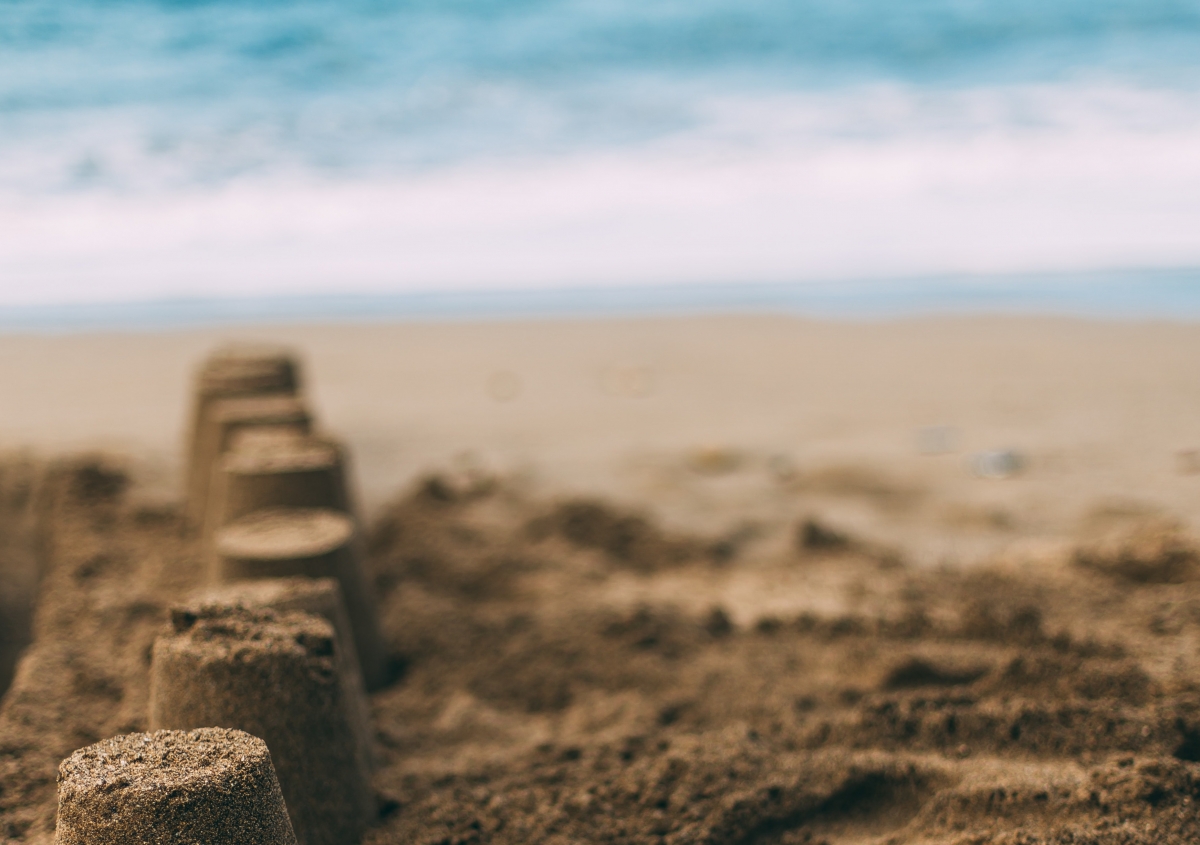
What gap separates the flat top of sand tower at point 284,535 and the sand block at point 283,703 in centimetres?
77

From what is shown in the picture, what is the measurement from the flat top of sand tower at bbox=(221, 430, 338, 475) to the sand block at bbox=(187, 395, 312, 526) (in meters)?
0.21

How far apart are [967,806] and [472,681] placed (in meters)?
1.72

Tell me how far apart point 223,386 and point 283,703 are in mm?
3320

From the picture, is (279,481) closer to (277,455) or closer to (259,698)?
(277,455)

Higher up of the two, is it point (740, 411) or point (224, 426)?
point (224, 426)

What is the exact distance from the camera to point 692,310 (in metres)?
15.4

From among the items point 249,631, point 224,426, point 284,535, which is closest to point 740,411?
point 224,426

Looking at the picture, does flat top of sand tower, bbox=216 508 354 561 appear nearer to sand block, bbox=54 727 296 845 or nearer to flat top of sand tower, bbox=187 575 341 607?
flat top of sand tower, bbox=187 575 341 607

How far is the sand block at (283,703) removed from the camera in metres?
2.15

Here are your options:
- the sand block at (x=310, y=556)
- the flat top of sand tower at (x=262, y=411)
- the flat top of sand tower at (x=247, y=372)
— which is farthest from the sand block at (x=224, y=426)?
the sand block at (x=310, y=556)

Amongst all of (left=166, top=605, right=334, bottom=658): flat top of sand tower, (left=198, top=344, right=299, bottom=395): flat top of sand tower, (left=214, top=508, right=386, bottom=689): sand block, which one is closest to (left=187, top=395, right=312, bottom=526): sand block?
(left=198, top=344, right=299, bottom=395): flat top of sand tower

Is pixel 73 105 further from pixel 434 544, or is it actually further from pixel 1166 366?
pixel 1166 366

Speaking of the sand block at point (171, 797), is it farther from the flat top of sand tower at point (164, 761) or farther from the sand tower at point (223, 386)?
the sand tower at point (223, 386)

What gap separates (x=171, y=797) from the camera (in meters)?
1.73
